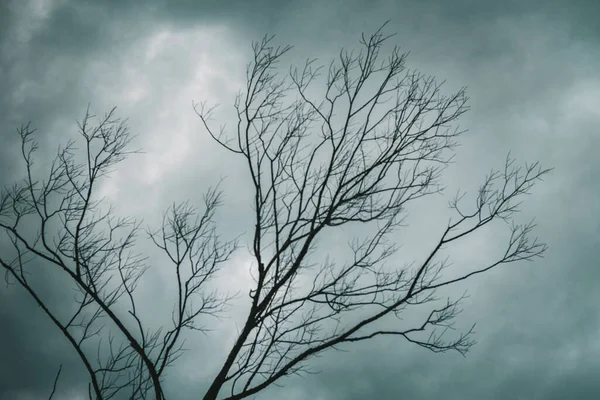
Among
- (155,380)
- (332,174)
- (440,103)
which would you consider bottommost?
(155,380)

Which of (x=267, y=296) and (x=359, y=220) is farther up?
(x=359, y=220)

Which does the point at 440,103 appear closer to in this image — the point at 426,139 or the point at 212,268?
the point at 426,139

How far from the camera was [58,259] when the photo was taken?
5.61 metres

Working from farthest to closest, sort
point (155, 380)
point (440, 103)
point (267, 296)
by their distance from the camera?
point (440, 103)
point (267, 296)
point (155, 380)

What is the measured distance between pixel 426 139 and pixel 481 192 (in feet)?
3.36

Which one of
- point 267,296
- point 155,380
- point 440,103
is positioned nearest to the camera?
point 155,380

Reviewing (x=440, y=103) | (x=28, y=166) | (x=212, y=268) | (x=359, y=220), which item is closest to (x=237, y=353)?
(x=212, y=268)

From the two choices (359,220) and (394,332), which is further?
(359,220)

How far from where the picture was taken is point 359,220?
6.07 meters

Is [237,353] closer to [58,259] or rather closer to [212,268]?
[212,268]

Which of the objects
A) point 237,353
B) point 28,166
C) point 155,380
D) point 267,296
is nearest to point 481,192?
point 267,296

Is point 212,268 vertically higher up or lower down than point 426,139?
lower down

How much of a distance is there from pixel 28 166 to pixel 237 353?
11.6 feet

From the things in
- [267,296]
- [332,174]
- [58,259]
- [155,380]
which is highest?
[332,174]
